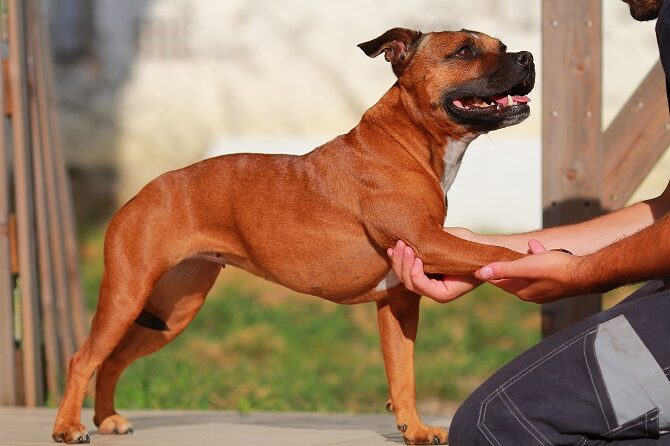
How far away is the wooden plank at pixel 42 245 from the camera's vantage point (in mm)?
5969

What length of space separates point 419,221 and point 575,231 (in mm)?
597

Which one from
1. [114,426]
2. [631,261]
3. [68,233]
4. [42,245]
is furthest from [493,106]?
[68,233]

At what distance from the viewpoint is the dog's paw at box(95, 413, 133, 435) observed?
4.47m

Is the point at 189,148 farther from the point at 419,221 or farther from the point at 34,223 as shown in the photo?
the point at 419,221

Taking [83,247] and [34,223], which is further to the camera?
[83,247]

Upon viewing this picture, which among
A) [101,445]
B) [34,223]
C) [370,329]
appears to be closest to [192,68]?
[370,329]

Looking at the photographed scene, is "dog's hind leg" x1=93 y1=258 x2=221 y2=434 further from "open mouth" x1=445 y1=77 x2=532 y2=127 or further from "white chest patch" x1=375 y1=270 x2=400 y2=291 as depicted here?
"open mouth" x1=445 y1=77 x2=532 y2=127

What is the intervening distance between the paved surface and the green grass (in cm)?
145

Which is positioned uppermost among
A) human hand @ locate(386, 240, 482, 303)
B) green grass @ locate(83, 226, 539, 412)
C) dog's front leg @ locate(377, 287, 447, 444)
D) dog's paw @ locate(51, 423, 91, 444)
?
human hand @ locate(386, 240, 482, 303)

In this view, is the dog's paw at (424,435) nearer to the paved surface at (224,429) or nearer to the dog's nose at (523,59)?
the paved surface at (224,429)

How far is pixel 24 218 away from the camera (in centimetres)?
575

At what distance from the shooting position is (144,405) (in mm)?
6574

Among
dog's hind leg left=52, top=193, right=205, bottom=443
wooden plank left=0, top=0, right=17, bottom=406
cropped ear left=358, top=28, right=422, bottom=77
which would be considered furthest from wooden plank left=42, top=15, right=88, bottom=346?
cropped ear left=358, top=28, right=422, bottom=77

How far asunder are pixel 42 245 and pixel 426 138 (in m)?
2.71
